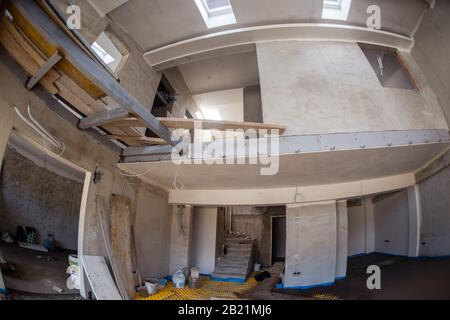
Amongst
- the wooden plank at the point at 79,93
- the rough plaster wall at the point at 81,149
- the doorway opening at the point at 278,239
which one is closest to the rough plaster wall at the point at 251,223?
the doorway opening at the point at 278,239

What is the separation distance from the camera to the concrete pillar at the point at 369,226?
5379 millimetres

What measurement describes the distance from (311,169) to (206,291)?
3.95m

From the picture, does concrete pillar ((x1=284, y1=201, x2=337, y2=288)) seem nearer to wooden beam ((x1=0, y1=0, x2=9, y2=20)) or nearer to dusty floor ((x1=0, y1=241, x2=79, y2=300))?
dusty floor ((x1=0, y1=241, x2=79, y2=300))

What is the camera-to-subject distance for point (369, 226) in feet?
18.0

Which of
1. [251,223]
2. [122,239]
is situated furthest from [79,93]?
[251,223]

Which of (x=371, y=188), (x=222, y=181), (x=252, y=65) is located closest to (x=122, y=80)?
(x=222, y=181)

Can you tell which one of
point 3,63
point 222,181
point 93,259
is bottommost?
point 93,259

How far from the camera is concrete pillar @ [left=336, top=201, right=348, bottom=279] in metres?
4.59

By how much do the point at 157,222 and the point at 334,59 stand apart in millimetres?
5784

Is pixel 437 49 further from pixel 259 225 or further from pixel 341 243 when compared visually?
pixel 259 225

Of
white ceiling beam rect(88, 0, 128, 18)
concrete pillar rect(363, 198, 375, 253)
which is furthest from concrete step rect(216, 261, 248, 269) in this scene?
white ceiling beam rect(88, 0, 128, 18)

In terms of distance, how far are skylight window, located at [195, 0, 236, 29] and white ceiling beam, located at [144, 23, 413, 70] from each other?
188 millimetres

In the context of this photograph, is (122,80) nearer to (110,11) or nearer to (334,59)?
(110,11)

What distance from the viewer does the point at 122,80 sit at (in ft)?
13.1
